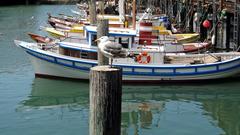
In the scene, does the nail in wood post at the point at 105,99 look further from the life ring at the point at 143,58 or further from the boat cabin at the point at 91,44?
the life ring at the point at 143,58

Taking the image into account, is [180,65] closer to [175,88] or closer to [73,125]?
[175,88]

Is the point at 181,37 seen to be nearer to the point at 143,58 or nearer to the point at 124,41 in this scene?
the point at 124,41

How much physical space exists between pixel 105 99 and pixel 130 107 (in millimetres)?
9346

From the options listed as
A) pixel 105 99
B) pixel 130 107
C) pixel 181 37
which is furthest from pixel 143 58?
pixel 105 99

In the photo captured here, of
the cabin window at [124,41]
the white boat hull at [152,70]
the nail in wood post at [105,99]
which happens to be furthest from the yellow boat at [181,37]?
the nail in wood post at [105,99]

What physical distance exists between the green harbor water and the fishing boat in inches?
17.7

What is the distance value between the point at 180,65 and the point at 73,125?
6470 mm

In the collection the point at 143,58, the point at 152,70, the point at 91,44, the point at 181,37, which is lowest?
the point at 152,70

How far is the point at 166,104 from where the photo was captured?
17031 mm

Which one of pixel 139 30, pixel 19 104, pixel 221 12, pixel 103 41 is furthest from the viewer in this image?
pixel 221 12

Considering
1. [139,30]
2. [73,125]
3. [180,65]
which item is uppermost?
[139,30]

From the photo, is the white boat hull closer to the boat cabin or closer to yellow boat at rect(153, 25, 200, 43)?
the boat cabin

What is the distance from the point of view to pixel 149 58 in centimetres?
1944

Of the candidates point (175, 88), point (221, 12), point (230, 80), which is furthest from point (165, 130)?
point (221, 12)
